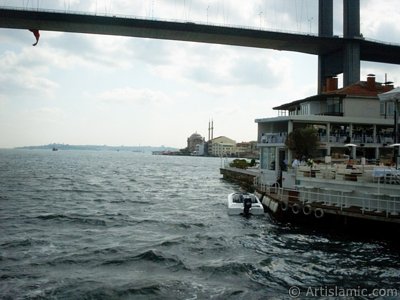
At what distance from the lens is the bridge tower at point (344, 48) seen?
6172 centimetres

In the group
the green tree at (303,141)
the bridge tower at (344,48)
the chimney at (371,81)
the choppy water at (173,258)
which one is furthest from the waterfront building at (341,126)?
Answer: the bridge tower at (344,48)

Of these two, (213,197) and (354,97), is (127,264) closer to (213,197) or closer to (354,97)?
(213,197)

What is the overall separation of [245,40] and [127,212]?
50.6 m

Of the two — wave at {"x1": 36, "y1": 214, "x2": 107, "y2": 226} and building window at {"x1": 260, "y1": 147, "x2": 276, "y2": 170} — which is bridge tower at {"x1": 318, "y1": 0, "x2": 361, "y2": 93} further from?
wave at {"x1": 36, "y1": 214, "x2": 107, "y2": 226}

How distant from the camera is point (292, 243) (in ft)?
57.8

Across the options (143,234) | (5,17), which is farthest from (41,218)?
(5,17)

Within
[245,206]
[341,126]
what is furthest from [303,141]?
[245,206]

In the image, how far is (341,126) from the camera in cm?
3719

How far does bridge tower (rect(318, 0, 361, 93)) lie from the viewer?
6172cm

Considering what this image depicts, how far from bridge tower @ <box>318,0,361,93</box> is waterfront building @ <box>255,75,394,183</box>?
19833 millimetres

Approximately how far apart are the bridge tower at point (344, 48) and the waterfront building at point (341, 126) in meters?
19.8

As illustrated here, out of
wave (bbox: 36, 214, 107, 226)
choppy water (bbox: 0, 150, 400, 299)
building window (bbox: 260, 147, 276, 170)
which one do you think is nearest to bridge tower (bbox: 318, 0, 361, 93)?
building window (bbox: 260, 147, 276, 170)

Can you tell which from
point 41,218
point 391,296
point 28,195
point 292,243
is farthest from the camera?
point 28,195

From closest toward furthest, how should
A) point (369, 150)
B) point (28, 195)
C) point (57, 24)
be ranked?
point (28, 195)
point (369, 150)
point (57, 24)
